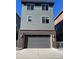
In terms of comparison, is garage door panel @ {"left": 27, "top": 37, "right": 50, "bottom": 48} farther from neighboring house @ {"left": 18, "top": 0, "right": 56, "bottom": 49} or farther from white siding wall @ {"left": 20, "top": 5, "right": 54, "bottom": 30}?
white siding wall @ {"left": 20, "top": 5, "right": 54, "bottom": 30}

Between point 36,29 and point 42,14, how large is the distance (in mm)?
2420

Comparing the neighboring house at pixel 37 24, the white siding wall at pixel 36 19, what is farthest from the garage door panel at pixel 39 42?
the white siding wall at pixel 36 19

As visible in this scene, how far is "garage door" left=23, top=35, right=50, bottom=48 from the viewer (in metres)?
26.8

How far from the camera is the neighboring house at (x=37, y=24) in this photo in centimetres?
2622

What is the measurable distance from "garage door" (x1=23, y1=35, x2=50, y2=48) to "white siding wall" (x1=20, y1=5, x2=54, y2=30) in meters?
1.48

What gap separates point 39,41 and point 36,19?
3.32 meters

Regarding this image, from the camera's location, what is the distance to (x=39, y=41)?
1062 inches

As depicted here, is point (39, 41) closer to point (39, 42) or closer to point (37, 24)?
point (39, 42)

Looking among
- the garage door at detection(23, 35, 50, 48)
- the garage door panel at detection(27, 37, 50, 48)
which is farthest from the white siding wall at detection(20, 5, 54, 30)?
the garage door panel at detection(27, 37, 50, 48)
